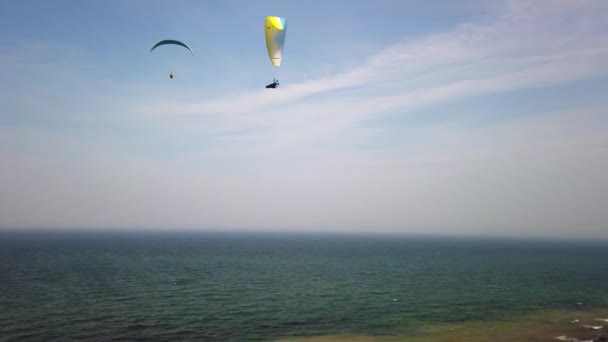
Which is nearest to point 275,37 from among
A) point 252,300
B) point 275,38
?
point 275,38

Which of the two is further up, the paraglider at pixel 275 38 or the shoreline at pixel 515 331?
the paraglider at pixel 275 38

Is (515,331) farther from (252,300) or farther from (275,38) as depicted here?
(275,38)

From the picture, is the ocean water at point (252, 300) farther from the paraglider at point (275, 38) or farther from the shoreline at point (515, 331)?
the paraglider at point (275, 38)

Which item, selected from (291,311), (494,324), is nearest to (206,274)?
(291,311)

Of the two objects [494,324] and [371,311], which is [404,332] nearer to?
[371,311]

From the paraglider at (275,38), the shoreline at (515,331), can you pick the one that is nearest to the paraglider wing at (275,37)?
the paraglider at (275,38)

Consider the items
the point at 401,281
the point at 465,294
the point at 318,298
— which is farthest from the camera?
the point at 401,281

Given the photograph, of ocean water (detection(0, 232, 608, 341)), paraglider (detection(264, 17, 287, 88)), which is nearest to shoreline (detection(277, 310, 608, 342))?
ocean water (detection(0, 232, 608, 341))
